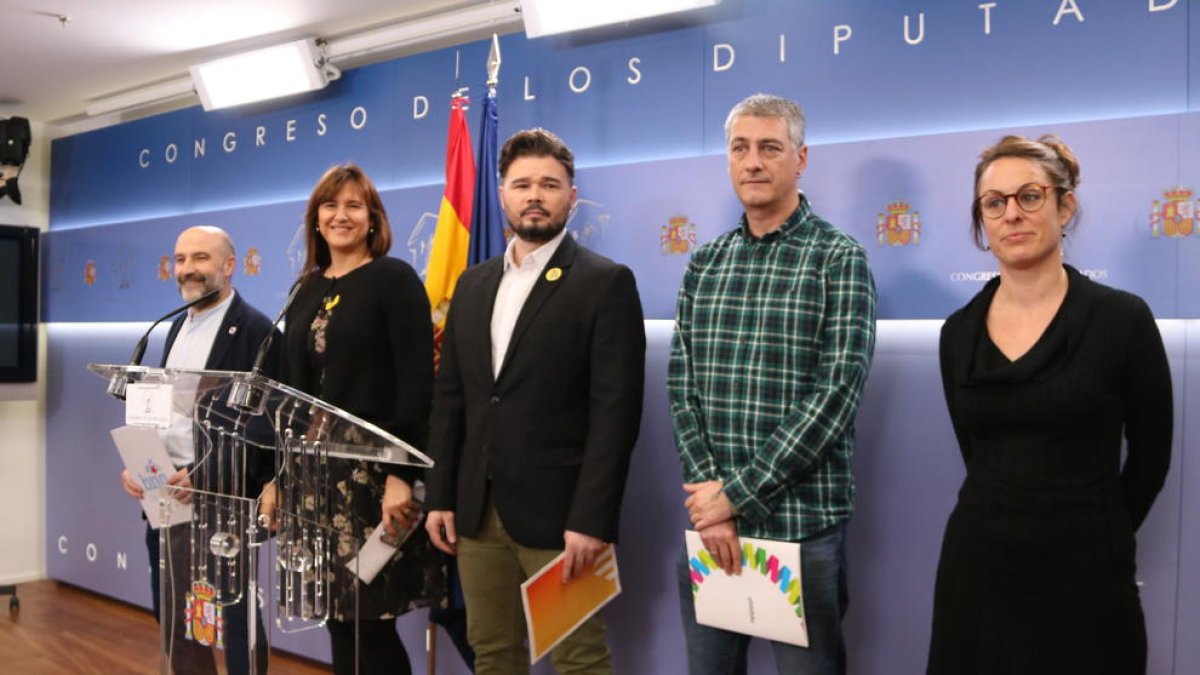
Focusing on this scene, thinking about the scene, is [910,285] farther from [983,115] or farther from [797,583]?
[797,583]

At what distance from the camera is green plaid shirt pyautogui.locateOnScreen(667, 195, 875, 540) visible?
82.6 inches

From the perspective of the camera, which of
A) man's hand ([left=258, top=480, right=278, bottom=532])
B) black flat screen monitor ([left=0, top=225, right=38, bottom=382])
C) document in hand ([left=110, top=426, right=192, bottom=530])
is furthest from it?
black flat screen monitor ([left=0, top=225, right=38, bottom=382])

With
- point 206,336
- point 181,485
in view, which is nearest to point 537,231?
point 181,485

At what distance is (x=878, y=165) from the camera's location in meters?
2.74

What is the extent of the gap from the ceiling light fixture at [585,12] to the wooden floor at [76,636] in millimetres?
2455

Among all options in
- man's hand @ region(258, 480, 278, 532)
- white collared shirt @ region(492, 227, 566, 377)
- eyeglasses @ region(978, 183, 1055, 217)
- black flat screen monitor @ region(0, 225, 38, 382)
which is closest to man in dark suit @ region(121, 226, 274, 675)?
man's hand @ region(258, 480, 278, 532)

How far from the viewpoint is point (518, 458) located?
2.33m

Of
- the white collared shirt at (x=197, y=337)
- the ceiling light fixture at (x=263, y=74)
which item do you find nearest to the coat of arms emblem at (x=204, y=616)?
the white collared shirt at (x=197, y=337)

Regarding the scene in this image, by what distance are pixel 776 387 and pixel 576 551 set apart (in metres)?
0.57

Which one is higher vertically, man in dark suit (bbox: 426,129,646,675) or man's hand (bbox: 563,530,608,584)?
man in dark suit (bbox: 426,129,646,675)

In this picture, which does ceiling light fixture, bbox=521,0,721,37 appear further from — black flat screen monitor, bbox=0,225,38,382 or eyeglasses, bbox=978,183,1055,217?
black flat screen monitor, bbox=0,225,38,382

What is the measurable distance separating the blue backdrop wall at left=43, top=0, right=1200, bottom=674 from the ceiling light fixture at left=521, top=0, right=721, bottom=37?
9cm

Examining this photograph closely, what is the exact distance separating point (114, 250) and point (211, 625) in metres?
3.91

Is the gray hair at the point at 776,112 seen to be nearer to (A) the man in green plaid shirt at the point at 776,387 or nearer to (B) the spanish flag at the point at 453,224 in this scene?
(A) the man in green plaid shirt at the point at 776,387
